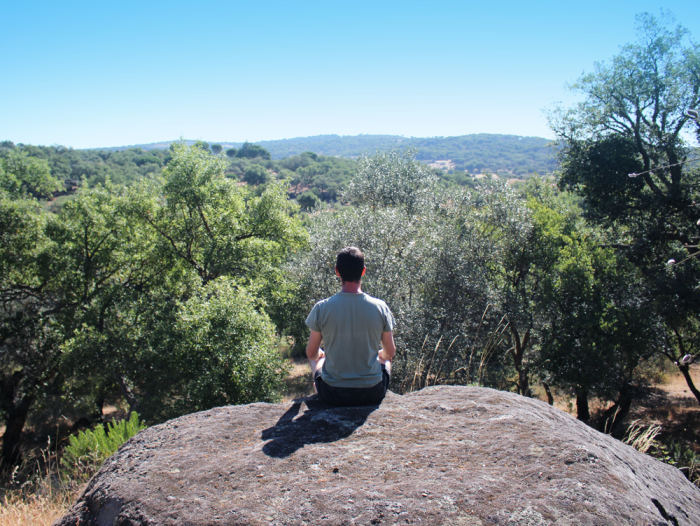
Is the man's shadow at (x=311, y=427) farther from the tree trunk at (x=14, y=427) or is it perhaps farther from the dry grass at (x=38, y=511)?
the tree trunk at (x=14, y=427)

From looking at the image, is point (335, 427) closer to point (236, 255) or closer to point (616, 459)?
point (616, 459)

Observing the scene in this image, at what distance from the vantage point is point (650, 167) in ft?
47.8

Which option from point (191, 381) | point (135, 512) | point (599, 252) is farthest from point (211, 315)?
point (599, 252)

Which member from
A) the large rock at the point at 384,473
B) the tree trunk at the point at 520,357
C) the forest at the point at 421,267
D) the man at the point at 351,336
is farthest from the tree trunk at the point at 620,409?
the man at the point at 351,336

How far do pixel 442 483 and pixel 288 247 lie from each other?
A: 1400 centimetres

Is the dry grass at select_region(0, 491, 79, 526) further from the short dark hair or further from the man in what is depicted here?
the short dark hair

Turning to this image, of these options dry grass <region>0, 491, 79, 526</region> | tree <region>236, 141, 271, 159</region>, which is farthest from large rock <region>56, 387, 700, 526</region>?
tree <region>236, 141, 271, 159</region>

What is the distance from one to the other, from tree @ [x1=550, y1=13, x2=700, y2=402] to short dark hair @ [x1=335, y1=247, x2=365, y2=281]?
45.3 ft

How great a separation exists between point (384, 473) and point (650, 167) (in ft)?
54.1

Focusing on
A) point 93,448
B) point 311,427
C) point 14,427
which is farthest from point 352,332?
point 14,427

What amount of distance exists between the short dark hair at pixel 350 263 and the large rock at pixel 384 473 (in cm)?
127

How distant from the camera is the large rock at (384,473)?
2.45 m

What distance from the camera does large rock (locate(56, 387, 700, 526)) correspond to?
8.02 feet

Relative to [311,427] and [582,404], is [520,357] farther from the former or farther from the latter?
[311,427]
